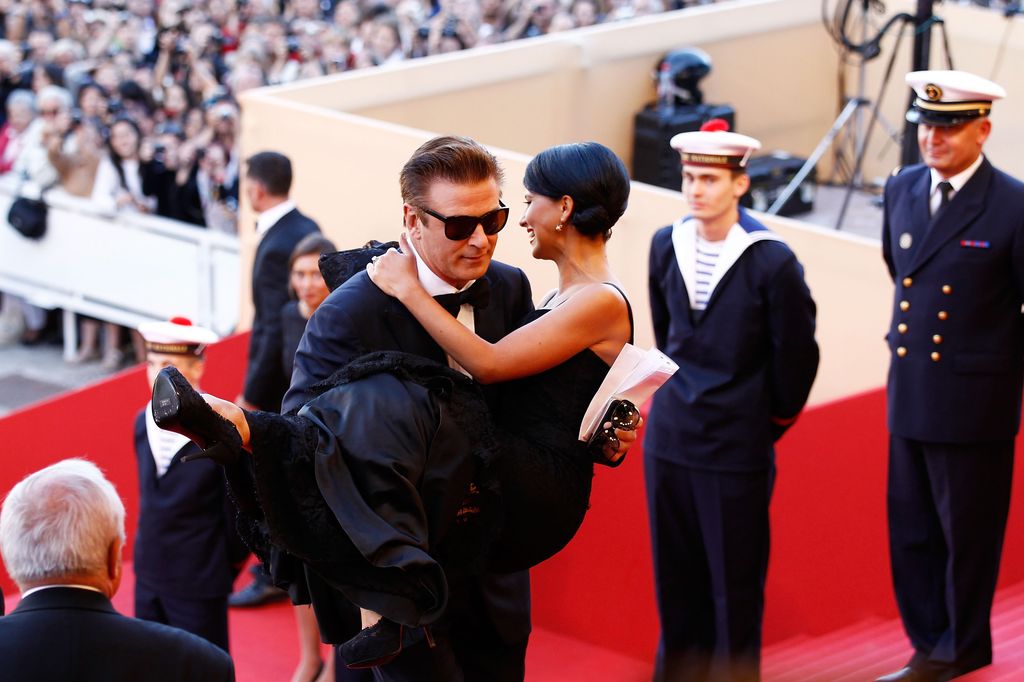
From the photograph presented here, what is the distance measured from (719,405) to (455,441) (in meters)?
2.00

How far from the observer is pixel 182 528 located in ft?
16.5

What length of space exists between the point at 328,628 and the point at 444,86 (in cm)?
641

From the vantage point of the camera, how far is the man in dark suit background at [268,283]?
5.96m

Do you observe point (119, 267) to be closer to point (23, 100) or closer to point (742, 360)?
point (23, 100)

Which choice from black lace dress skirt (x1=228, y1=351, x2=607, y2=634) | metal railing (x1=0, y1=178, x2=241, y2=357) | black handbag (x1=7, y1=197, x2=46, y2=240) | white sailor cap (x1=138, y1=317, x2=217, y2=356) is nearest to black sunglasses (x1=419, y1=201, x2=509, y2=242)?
black lace dress skirt (x1=228, y1=351, x2=607, y2=634)

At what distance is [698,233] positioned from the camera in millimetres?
4855

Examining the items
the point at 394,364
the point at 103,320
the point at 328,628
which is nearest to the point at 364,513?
the point at 394,364

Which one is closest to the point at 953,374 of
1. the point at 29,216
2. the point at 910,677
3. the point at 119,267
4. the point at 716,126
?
the point at 910,677

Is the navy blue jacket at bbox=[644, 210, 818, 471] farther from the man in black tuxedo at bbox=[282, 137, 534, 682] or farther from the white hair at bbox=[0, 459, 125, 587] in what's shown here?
the white hair at bbox=[0, 459, 125, 587]

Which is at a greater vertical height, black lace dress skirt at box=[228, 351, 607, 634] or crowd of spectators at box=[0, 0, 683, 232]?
black lace dress skirt at box=[228, 351, 607, 634]

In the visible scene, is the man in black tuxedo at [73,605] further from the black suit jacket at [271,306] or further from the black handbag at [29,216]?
the black handbag at [29,216]

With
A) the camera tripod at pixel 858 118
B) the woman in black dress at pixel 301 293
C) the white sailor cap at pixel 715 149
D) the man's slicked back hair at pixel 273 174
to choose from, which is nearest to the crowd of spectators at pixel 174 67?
the camera tripod at pixel 858 118

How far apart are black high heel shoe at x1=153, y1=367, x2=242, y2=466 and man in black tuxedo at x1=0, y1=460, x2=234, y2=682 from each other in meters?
0.38

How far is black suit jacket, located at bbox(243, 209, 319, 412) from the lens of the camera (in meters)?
5.95
